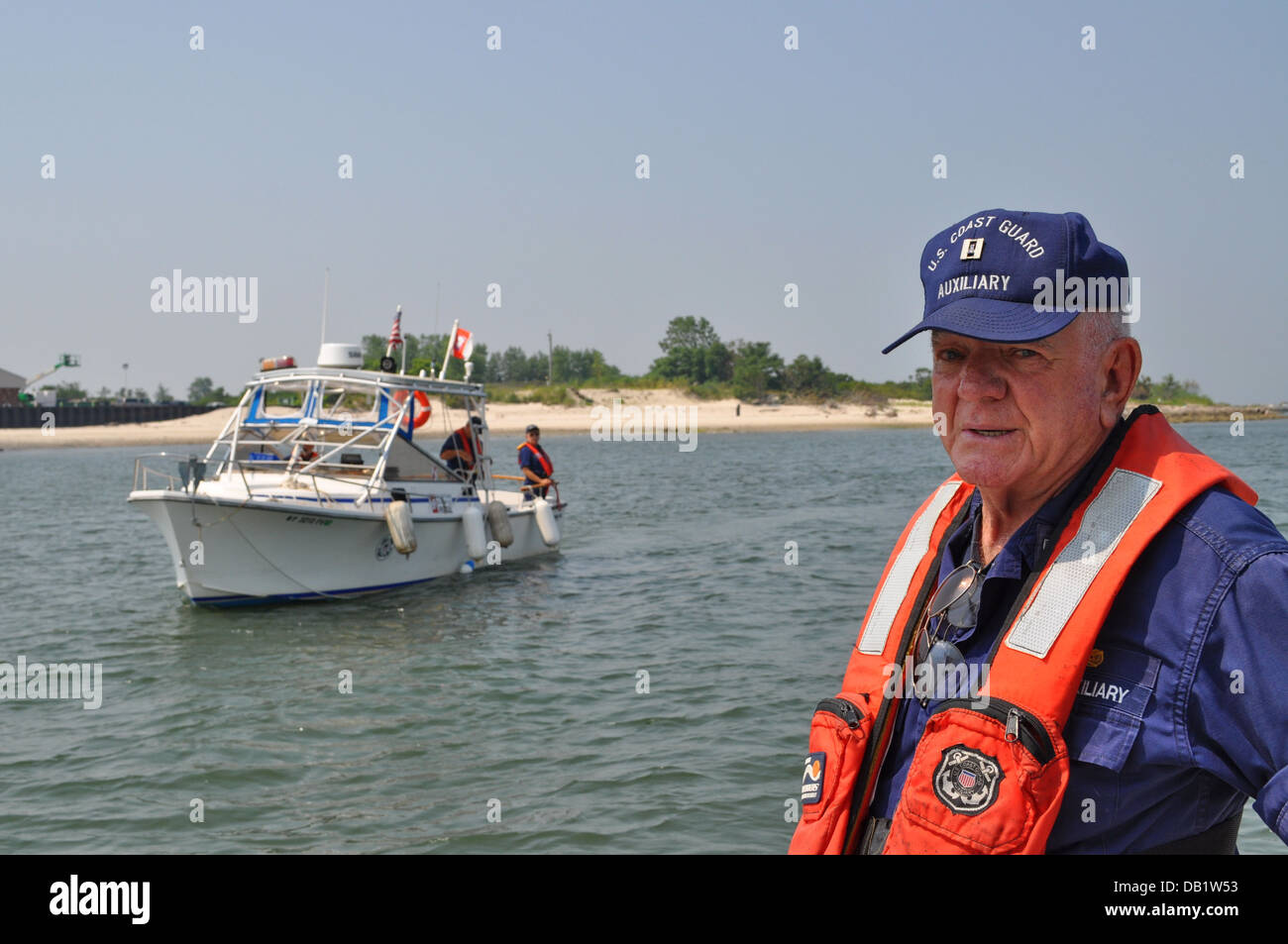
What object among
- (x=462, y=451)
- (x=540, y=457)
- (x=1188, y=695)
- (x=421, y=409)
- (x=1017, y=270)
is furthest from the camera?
(x=540, y=457)

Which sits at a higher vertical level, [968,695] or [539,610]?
[968,695]

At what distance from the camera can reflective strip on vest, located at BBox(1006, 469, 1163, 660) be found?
183cm

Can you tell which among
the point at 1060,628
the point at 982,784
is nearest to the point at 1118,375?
the point at 1060,628

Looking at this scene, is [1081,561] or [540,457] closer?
[1081,561]

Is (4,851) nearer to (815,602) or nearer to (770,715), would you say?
(770,715)

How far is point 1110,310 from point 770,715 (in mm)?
8153

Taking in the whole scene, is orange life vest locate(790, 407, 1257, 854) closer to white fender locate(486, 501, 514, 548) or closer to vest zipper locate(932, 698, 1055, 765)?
vest zipper locate(932, 698, 1055, 765)

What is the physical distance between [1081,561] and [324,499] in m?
14.1

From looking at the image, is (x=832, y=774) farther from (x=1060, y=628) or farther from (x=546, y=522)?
(x=546, y=522)

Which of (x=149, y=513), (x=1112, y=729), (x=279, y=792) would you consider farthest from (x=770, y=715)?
(x=149, y=513)

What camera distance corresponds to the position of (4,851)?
7.12 meters

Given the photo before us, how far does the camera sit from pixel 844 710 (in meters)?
2.25

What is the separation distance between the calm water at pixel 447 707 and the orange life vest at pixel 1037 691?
17.2 ft

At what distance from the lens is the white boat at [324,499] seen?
14.5m
